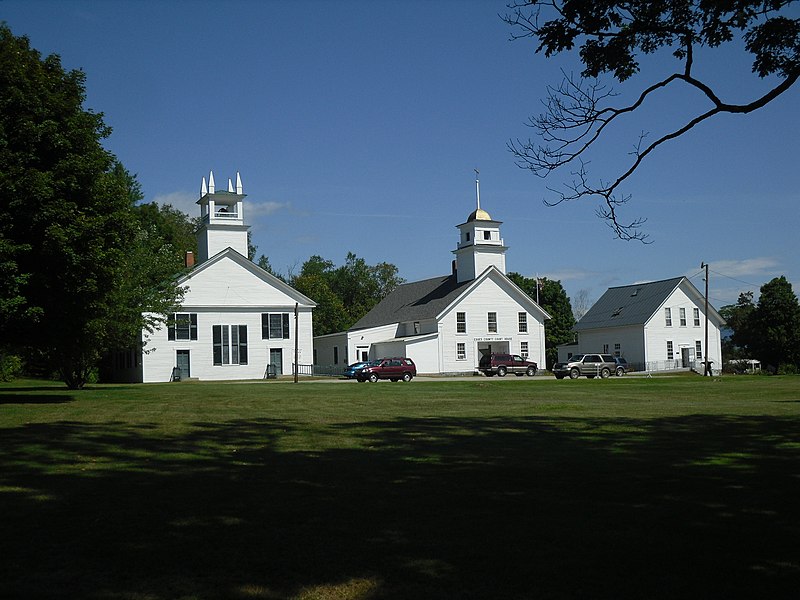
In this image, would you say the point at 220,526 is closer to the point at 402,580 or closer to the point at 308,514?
the point at 308,514

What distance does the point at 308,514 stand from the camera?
764cm

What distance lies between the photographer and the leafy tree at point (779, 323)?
6550 cm

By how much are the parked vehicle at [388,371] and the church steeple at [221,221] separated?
18628mm

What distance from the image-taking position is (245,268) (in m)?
61.3

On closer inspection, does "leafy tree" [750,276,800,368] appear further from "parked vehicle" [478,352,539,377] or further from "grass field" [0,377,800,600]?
"grass field" [0,377,800,600]

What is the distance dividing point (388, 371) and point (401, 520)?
4331 cm

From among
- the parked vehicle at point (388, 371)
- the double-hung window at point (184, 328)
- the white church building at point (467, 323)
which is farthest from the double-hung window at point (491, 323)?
the double-hung window at point (184, 328)

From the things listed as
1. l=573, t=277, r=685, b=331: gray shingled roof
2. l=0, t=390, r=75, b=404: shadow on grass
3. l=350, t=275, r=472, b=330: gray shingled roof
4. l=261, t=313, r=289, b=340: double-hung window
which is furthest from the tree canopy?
l=0, t=390, r=75, b=404: shadow on grass

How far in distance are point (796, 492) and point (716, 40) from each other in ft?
21.3

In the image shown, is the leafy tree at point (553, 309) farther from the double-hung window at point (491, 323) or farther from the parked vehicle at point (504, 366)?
the parked vehicle at point (504, 366)

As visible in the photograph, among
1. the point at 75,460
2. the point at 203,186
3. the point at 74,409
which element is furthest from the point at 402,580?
the point at 203,186

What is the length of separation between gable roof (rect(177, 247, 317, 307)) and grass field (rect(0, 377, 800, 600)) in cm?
4496

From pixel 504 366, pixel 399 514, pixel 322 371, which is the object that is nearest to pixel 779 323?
pixel 504 366

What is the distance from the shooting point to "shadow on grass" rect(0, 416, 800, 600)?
564 centimetres
